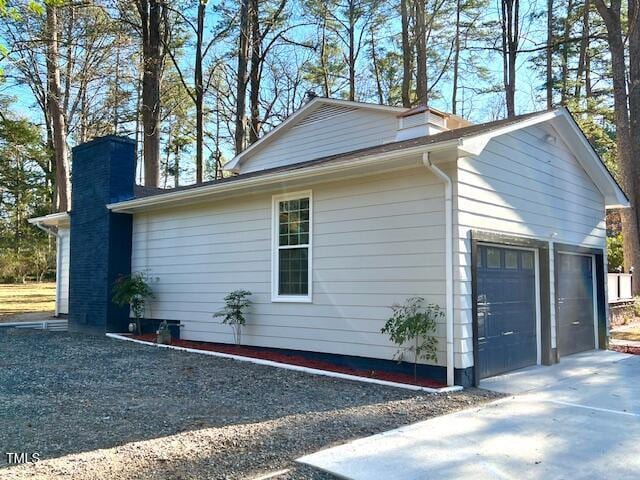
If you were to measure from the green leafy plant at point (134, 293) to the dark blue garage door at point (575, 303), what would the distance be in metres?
7.59

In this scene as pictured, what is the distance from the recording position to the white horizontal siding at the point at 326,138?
1202 cm

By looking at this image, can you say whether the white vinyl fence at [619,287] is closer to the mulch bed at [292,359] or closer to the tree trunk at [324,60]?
the mulch bed at [292,359]

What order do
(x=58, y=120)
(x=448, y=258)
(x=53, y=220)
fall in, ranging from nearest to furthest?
1. (x=448, y=258)
2. (x=53, y=220)
3. (x=58, y=120)

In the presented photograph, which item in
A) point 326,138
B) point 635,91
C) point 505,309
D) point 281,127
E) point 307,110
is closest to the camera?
point 505,309

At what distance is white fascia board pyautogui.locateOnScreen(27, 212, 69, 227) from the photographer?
1350 cm

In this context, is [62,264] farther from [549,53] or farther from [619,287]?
[549,53]

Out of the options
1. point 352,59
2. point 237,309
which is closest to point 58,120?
point 352,59

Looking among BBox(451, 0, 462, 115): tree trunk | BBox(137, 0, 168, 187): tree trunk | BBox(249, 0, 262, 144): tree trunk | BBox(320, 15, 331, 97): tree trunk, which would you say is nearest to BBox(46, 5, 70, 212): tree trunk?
BBox(137, 0, 168, 187): tree trunk

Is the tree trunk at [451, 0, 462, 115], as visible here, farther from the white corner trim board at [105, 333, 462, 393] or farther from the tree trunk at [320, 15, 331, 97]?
the white corner trim board at [105, 333, 462, 393]

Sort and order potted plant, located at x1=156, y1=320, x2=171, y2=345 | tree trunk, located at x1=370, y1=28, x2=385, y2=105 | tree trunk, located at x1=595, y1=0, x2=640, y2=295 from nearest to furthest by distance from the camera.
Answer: potted plant, located at x1=156, y1=320, x2=171, y2=345
tree trunk, located at x1=595, y1=0, x2=640, y2=295
tree trunk, located at x1=370, y1=28, x2=385, y2=105

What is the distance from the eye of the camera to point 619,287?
14211 millimetres

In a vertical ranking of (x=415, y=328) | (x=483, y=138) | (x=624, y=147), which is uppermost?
(x=624, y=147)

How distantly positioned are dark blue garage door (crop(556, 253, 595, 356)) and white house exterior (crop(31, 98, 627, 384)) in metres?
0.04

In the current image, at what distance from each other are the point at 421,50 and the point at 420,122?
11247 millimetres
